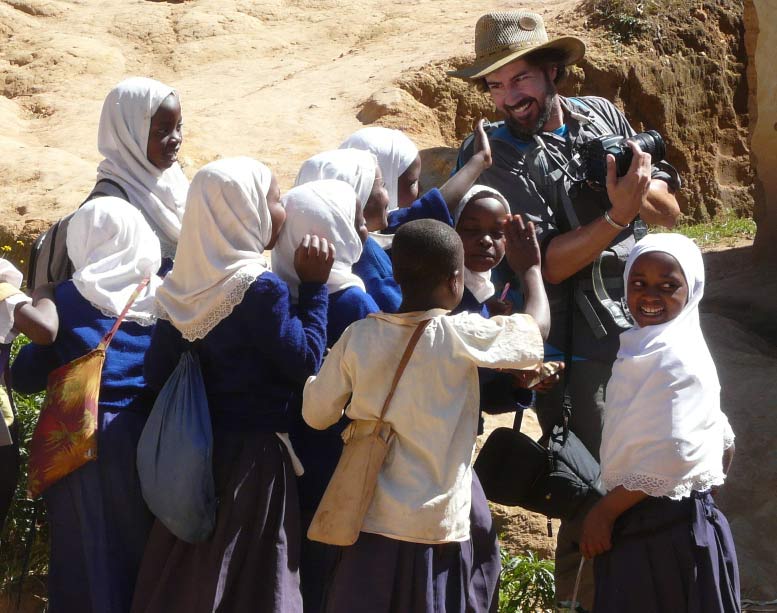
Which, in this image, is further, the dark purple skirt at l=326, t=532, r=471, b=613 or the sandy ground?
the sandy ground

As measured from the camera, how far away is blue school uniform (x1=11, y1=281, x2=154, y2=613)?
349 centimetres

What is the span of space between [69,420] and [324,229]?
97cm

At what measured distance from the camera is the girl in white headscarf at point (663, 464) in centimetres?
307

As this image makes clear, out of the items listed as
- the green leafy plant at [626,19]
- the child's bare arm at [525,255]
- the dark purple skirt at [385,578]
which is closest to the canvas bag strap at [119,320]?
the dark purple skirt at [385,578]

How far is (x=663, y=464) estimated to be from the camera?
10.00 ft

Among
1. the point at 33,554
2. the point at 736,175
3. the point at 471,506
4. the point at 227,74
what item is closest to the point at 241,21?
the point at 227,74

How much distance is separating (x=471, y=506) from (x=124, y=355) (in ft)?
3.88

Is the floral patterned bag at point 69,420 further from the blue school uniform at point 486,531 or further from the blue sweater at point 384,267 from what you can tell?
the blue school uniform at point 486,531

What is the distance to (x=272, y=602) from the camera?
3.12 m

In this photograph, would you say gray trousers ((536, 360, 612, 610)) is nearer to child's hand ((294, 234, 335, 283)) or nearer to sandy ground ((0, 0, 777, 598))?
child's hand ((294, 234, 335, 283))

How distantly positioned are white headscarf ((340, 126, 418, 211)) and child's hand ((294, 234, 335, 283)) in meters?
1.15

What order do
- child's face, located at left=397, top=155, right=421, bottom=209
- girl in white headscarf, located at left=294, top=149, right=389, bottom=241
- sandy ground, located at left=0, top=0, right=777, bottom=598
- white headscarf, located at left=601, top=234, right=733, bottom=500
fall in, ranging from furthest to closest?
sandy ground, located at left=0, top=0, right=777, bottom=598 → child's face, located at left=397, top=155, right=421, bottom=209 → girl in white headscarf, located at left=294, top=149, right=389, bottom=241 → white headscarf, located at left=601, top=234, right=733, bottom=500

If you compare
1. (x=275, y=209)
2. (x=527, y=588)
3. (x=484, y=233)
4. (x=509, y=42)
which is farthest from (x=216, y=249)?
(x=527, y=588)

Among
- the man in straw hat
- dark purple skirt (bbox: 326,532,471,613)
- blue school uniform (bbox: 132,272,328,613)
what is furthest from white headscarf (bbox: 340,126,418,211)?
dark purple skirt (bbox: 326,532,471,613)
